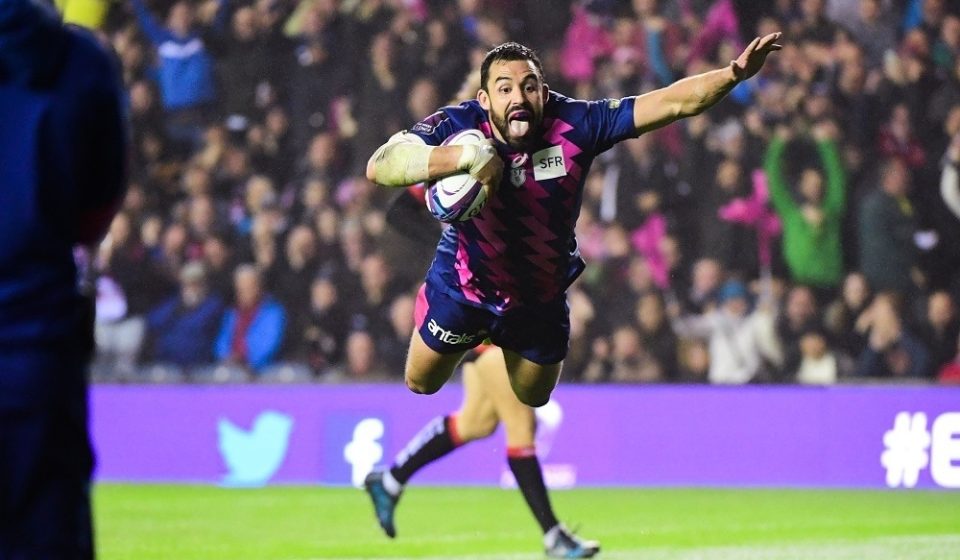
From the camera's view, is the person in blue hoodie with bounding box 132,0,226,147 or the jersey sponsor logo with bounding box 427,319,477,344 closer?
the jersey sponsor logo with bounding box 427,319,477,344

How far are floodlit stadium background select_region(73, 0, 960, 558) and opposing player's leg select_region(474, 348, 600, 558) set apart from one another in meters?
1.27

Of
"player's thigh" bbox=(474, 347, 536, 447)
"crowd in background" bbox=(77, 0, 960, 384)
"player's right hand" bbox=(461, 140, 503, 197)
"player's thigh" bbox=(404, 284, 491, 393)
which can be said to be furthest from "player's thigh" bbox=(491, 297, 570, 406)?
"crowd in background" bbox=(77, 0, 960, 384)

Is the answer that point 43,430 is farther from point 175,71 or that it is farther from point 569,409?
point 175,71

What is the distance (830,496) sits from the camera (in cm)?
988

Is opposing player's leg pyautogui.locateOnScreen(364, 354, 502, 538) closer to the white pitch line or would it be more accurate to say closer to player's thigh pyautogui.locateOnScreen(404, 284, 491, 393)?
the white pitch line

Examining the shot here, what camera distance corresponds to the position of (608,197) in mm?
11586

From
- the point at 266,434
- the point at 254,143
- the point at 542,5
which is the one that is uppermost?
the point at 542,5

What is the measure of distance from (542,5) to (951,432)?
4.58 metres

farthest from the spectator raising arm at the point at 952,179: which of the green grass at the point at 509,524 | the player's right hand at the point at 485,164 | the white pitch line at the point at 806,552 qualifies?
the player's right hand at the point at 485,164

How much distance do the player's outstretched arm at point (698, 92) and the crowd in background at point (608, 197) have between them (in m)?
4.86

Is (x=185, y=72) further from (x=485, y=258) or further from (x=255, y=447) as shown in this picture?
(x=485, y=258)

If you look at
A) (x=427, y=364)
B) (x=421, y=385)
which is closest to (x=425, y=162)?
(x=427, y=364)

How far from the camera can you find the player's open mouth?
20.2 feet

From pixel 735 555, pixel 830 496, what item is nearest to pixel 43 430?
pixel 735 555
